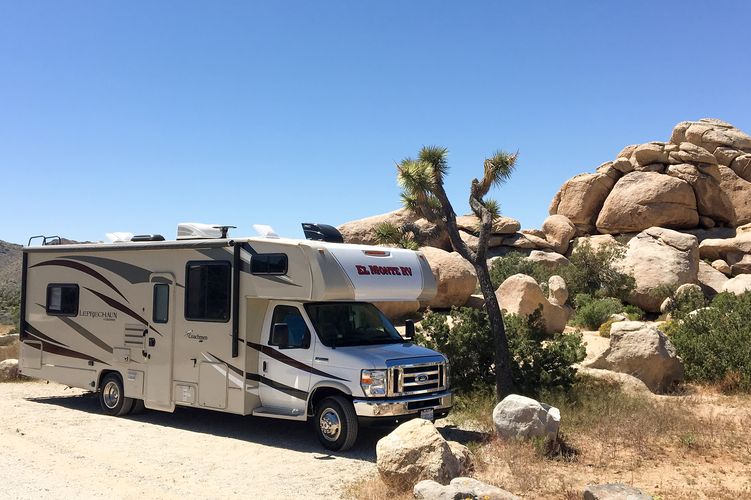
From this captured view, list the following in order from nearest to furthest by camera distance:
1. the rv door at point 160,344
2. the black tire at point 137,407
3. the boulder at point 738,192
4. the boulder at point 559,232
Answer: the rv door at point 160,344 < the black tire at point 137,407 < the boulder at point 559,232 < the boulder at point 738,192

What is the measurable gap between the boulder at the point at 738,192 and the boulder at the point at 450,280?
1060 inches

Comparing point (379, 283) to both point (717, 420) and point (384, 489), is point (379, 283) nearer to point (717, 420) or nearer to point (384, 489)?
point (384, 489)

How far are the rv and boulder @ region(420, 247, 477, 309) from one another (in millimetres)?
14231

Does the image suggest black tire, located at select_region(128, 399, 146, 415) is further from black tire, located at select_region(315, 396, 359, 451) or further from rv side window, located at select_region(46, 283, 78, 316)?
Answer: black tire, located at select_region(315, 396, 359, 451)

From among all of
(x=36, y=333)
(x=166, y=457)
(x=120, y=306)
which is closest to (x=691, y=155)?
(x=120, y=306)

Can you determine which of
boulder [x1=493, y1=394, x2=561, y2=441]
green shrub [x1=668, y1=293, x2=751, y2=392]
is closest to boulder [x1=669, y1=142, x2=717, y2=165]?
green shrub [x1=668, y1=293, x2=751, y2=392]

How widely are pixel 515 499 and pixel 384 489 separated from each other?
5.66 ft

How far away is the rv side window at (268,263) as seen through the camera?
11.1 metres

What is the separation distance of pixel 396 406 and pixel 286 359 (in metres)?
2.07

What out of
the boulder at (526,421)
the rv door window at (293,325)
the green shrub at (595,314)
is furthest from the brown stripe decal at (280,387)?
the green shrub at (595,314)

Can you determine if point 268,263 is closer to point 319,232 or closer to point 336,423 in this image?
point 319,232

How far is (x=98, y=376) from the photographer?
13.8m

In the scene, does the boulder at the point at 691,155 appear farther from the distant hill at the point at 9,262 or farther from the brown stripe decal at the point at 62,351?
the distant hill at the point at 9,262

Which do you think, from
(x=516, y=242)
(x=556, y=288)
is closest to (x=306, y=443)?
(x=556, y=288)
